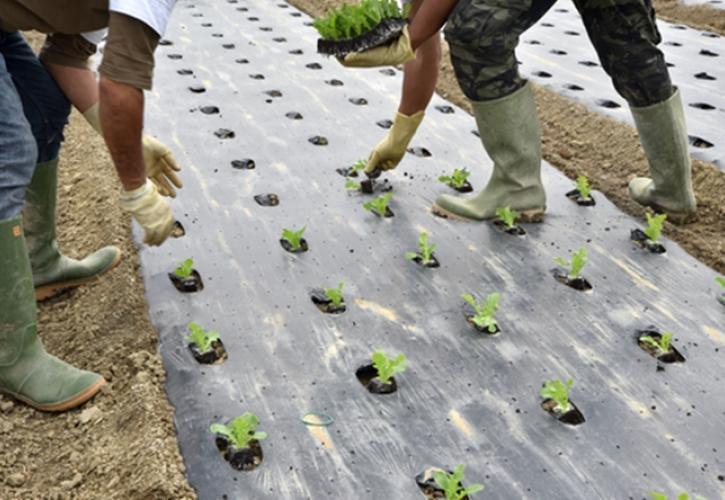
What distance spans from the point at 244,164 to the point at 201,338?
1.40m

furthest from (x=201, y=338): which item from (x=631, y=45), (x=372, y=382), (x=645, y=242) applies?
(x=631, y=45)

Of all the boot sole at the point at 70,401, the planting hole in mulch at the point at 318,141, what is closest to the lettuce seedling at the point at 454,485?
the boot sole at the point at 70,401

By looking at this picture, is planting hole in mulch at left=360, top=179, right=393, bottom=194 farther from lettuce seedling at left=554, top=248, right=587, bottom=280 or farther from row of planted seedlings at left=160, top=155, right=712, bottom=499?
lettuce seedling at left=554, top=248, right=587, bottom=280

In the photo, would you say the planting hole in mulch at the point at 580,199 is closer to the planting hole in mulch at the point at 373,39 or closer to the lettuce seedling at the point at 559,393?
the planting hole in mulch at the point at 373,39

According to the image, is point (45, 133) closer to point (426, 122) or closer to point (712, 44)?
point (426, 122)

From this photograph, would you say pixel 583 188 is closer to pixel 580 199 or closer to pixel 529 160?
pixel 580 199

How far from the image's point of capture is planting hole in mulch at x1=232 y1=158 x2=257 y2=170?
325 centimetres

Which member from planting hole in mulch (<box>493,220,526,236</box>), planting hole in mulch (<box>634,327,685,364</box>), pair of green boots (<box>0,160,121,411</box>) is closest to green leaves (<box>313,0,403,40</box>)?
planting hole in mulch (<box>493,220,526,236</box>)

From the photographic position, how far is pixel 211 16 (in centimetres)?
614

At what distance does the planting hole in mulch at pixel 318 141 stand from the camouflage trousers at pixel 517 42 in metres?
1.02

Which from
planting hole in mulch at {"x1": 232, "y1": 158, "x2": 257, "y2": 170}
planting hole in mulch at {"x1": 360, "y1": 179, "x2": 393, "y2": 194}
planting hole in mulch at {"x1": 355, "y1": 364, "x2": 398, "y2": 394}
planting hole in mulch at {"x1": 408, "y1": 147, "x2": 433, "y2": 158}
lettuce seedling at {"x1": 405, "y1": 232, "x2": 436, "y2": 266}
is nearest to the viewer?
planting hole in mulch at {"x1": 355, "y1": 364, "x2": 398, "y2": 394}

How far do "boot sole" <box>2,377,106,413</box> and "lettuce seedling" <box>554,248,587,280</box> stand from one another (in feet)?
4.63

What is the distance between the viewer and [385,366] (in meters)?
1.90

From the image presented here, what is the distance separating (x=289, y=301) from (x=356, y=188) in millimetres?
869
